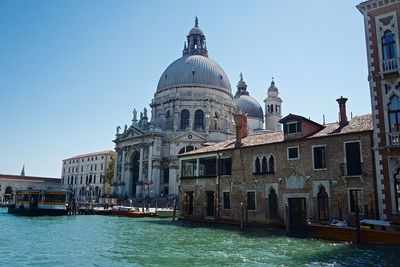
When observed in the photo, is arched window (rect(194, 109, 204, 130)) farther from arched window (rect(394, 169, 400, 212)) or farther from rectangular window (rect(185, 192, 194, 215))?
arched window (rect(394, 169, 400, 212))

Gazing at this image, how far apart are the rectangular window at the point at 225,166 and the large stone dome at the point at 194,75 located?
31.0m

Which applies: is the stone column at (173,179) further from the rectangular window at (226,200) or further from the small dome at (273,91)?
the small dome at (273,91)

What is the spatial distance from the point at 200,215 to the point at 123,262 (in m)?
14.4

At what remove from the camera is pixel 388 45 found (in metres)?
17.6

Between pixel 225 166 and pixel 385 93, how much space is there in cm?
1138

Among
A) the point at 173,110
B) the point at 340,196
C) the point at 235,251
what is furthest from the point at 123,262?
the point at 173,110

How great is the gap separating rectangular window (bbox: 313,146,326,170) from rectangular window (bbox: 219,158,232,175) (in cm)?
626

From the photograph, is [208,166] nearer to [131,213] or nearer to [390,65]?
[131,213]

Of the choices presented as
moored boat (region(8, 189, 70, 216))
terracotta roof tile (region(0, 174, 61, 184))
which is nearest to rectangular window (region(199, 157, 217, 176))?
moored boat (region(8, 189, 70, 216))

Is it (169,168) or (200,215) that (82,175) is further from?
(200,215)

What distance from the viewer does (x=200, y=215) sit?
2667 centimetres

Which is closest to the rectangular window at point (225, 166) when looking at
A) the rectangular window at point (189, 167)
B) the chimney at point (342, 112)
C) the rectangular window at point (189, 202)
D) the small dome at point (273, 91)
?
the rectangular window at point (189, 167)

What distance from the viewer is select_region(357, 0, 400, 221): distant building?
16.5m

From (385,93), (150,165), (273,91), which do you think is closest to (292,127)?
(385,93)
